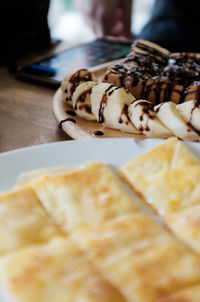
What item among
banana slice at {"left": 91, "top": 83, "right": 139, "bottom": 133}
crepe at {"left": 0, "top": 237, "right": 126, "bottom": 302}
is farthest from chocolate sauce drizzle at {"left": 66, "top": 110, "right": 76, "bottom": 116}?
crepe at {"left": 0, "top": 237, "right": 126, "bottom": 302}

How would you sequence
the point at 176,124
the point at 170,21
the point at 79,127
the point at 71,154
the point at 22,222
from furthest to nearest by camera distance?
the point at 170,21 → the point at 79,127 → the point at 176,124 → the point at 71,154 → the point at 22,222

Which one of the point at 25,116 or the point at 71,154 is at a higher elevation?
the point at 71,154

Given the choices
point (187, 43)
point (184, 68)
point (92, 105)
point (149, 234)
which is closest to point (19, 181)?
point (149, 234)

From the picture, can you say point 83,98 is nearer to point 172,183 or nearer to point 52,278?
point 172,183

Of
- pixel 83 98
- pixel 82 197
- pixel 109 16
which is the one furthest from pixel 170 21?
pixel 82 197

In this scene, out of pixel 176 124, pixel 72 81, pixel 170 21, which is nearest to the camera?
pixel 176 124

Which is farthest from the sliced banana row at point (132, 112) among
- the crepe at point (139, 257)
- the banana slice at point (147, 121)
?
the crepe at point (139, 257)

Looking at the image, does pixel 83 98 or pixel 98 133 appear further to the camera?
pixel 83 98
